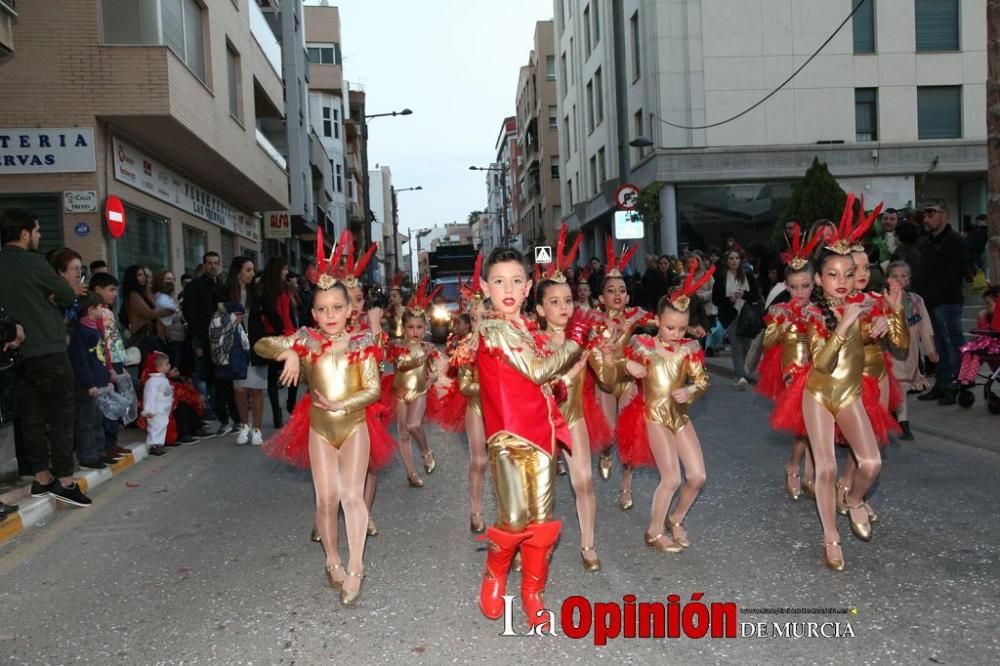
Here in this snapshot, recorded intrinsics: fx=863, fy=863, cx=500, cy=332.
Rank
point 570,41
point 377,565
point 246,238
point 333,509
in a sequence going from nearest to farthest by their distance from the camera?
point 333,509 < point 377,565 < point 246,238 < point 570,41

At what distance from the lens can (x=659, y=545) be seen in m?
5.34

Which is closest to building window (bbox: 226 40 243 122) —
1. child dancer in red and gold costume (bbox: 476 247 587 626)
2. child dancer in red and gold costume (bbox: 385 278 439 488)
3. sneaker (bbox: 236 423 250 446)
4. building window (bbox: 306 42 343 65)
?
sneaker (bbox: 236 423 250 446)

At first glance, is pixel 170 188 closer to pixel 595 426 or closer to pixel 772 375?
pixel 595 426

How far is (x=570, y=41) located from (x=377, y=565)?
39.5 meters

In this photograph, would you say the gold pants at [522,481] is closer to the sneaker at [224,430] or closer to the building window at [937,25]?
the sneaker at [224,430]

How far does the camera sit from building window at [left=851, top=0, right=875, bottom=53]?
27.1 m

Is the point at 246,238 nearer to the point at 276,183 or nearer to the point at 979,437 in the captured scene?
the point at 276,183

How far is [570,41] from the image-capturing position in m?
41.4

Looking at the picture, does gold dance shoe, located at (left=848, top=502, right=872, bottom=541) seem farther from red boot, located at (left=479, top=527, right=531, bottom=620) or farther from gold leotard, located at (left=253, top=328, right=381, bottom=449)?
gold leotard, located at (left=253, top=328, right=381, bottom=449)

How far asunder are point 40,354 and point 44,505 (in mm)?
1213

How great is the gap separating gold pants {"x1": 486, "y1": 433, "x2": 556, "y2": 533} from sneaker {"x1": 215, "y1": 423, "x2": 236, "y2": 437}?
24.7ft

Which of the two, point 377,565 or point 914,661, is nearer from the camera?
point 914,661

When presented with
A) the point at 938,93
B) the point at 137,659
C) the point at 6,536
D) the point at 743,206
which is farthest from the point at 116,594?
the point at 938,93

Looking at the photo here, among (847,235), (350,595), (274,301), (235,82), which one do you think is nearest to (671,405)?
(847,235)
